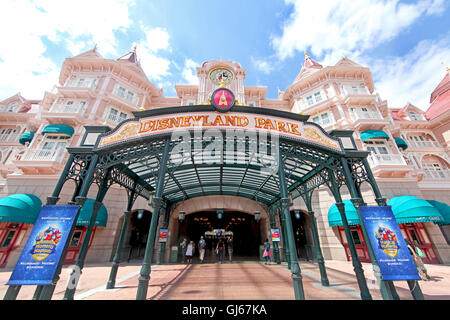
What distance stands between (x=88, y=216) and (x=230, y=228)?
1977 centimetres

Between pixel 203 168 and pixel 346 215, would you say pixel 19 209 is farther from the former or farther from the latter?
pixel 346 215

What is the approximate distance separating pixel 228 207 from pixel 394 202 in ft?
41.9

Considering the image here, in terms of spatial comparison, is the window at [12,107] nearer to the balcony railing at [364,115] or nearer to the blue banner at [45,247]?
the blue banner at [45,247]

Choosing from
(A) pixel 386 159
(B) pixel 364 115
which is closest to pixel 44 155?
(A) pixel 386 159

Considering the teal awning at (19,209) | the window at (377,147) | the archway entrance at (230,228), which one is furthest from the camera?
the archway entrance at (230,228)

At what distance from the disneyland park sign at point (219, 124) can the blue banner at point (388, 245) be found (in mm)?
2567

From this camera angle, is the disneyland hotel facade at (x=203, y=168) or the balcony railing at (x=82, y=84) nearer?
the disneyland hotel facade at (x=203, y=168)

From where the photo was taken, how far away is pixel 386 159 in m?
15.5

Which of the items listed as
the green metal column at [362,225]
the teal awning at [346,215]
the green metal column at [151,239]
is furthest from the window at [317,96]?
the green metal column at [151,239]

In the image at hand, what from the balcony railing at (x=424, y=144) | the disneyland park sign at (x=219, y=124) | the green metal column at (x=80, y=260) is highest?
the balcony railing at (x=424, y=144)

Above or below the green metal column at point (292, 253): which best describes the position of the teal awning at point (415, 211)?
above

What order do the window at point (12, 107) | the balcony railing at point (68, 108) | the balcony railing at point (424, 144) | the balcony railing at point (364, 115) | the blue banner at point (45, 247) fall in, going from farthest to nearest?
1. the window at point (12, 107)
2. the balcony railing at point (424, 144)
3. the balcony railing at point (364, 115)
4. the balcony railing at point (68, 108)
5. the blue banner at point (45, 247)

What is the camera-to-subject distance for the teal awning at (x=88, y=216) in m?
11.9
